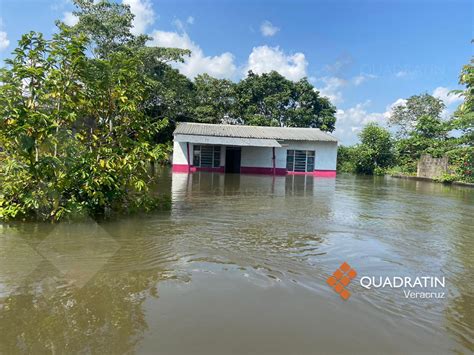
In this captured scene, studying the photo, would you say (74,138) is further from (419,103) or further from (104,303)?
(419,103)

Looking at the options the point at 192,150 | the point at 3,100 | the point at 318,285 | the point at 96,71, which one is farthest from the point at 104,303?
the point at 192,150

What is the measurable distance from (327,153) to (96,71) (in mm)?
21667

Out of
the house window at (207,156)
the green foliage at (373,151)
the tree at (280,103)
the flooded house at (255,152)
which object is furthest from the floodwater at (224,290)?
the tree at (280,103)

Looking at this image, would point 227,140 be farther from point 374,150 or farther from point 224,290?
point 224,290

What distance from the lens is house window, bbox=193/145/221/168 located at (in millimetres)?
24656

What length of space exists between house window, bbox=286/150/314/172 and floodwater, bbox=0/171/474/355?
19394 mm

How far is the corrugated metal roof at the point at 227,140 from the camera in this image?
2230 cm

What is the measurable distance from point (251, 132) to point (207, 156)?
12.6 ft

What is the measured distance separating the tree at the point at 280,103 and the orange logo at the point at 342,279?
27.7 m

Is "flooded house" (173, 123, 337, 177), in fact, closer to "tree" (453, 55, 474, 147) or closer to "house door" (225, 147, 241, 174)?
"house door" (225, 147, 241, 174)

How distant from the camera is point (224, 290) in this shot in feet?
12.4

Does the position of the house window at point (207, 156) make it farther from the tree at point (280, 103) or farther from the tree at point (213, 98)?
the tree at point (280, 103)

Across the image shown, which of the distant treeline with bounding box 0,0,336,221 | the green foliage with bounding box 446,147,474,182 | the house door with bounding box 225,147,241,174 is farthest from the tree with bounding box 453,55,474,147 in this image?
the distant treeline with bounding box 0,0,336,221

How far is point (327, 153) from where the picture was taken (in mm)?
26328
